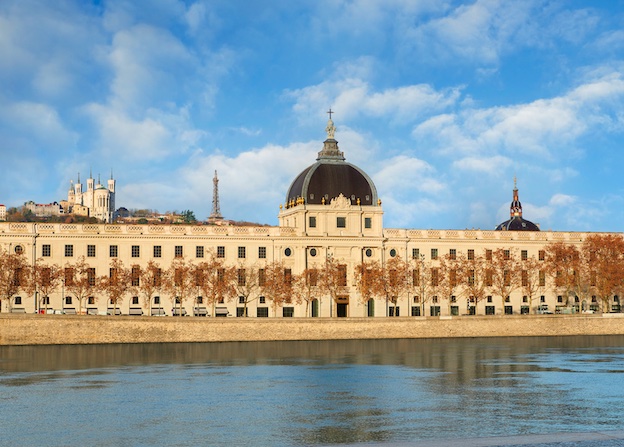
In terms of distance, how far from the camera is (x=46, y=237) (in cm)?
12444

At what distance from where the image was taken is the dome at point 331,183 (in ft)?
445

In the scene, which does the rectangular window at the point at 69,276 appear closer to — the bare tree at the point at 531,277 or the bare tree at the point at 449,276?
the bare tree at the point at 449,276

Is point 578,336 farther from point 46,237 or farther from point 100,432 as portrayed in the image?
point 100,432

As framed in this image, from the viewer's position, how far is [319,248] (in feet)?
441

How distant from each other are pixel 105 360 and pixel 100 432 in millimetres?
37216

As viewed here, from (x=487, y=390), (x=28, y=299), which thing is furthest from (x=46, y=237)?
(x=487, y=390)

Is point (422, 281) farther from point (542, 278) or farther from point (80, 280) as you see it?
point (80, 280)

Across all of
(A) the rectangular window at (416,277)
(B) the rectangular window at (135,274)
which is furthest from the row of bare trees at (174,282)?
(A) the rectangular window at (416,277)

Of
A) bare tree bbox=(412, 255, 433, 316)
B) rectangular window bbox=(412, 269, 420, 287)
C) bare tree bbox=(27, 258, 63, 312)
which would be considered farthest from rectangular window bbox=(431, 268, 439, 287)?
bare tree bbox=(27, 258, 63, 312)

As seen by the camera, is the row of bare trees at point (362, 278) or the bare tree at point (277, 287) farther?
the bare tree at point (277, 287)

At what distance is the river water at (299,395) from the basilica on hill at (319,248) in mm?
33036

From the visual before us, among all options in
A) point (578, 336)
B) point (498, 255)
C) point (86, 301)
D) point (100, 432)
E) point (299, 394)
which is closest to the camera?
point (100, 432)

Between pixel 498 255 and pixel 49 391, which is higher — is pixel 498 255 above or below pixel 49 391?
above

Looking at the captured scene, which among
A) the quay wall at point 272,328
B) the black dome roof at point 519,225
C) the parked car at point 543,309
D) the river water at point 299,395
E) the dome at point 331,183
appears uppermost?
the dome at point 331,183
